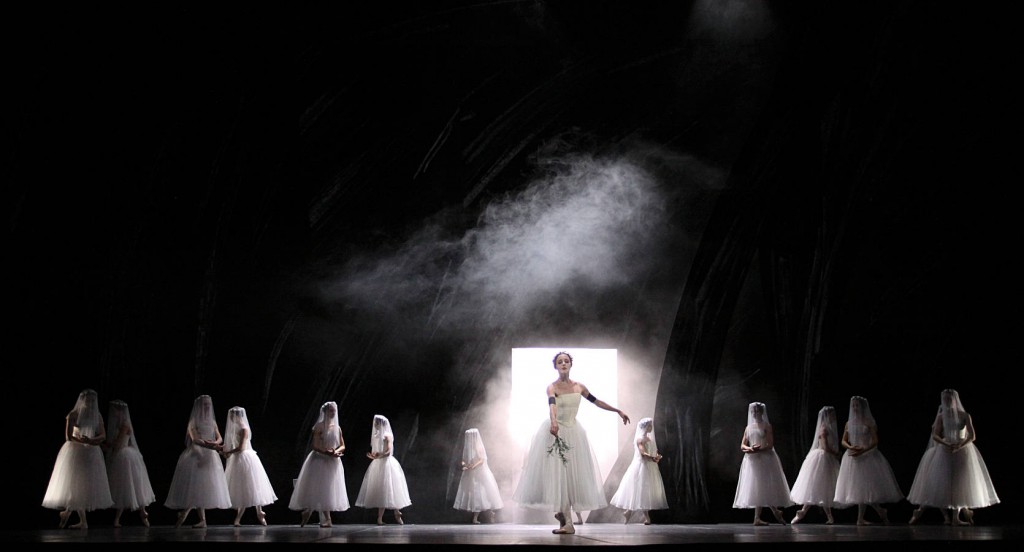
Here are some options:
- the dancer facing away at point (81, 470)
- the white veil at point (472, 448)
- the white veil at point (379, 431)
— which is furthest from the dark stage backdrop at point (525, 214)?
the dancer facing away at point (81, 470)

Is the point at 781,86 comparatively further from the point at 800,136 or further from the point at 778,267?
the point at 778,267

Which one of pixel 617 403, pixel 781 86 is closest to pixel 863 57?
pixel 781 86

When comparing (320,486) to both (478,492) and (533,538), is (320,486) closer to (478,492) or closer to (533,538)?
(478,492)

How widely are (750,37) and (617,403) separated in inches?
171

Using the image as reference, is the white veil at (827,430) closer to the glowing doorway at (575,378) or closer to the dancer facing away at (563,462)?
the glowing doorway at (575,378)

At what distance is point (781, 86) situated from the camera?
10.9 metres

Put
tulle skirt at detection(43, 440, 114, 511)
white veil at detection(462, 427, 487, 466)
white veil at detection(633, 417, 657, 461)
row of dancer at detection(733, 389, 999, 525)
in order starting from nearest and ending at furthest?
tulle skirt at detection(43, 440, 114, 511) → row of dancer at detection(733, 389, 999, 525) → white veil at detection(633, 417, 657, 461) → white veil at detection(462, 427, 487, 466)

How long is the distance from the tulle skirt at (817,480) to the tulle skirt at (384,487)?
4.00 metres

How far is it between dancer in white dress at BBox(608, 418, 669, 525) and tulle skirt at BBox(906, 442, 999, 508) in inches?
95.7

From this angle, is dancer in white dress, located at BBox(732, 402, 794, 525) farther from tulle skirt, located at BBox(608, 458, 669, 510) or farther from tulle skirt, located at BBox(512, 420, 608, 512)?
tulle skirt, located at BBox(512, 420, 608, 512)

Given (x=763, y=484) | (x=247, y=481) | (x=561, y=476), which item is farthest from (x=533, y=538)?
(x=247, y=481)

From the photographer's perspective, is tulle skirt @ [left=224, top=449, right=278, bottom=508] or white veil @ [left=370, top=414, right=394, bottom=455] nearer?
tulle skirt @ [left=224, top=449, right=278, bottom=508]

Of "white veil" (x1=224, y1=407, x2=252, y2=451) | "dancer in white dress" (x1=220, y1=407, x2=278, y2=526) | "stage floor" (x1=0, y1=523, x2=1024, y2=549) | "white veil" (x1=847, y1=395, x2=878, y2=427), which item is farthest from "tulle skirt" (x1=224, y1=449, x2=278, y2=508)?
"white veil" (x1=847, y1=395, x2=878, y2=427)

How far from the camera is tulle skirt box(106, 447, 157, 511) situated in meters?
9.31
